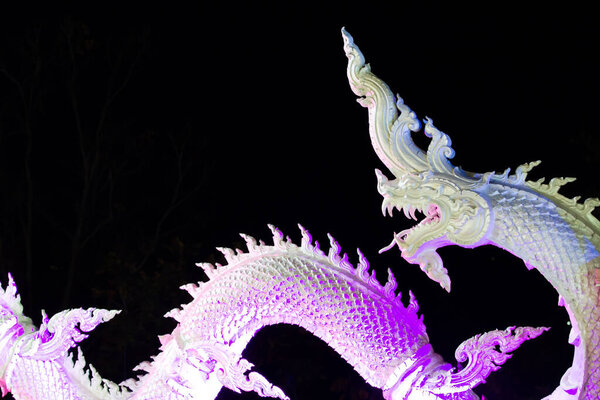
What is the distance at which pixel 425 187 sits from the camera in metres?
1.88

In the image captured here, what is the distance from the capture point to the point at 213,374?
2.21 m

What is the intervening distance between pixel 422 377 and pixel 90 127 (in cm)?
309

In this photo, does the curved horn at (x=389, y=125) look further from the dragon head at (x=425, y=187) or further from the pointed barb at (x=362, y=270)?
the pointed barb at (x=362, y=270)

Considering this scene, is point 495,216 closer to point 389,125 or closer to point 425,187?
point 425,187

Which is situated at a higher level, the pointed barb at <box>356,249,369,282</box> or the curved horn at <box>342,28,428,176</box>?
the curved horn at <box>342,28,428,176</box>

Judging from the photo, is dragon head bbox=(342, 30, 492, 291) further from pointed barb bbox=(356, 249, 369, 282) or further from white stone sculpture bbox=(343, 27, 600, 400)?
pointed barb bbox=(356, 249, 369, 282)

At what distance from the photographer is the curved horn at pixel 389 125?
193cm

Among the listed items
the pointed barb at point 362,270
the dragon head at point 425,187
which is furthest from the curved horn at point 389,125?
the pointed barb at point 362,270

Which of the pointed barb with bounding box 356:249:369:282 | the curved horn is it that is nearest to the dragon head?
the curved horn

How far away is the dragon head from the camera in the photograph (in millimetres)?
1850

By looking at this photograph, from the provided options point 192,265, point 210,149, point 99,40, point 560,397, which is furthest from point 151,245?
point 560,397

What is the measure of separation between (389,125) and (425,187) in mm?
177

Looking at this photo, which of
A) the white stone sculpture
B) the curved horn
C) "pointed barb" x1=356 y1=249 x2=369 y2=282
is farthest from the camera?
"pointed barb" x1=356 y1=249 x2=369 y2=282

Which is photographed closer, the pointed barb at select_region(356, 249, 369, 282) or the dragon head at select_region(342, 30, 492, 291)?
the dragon head at select_region(342, 30, 492, 291)
